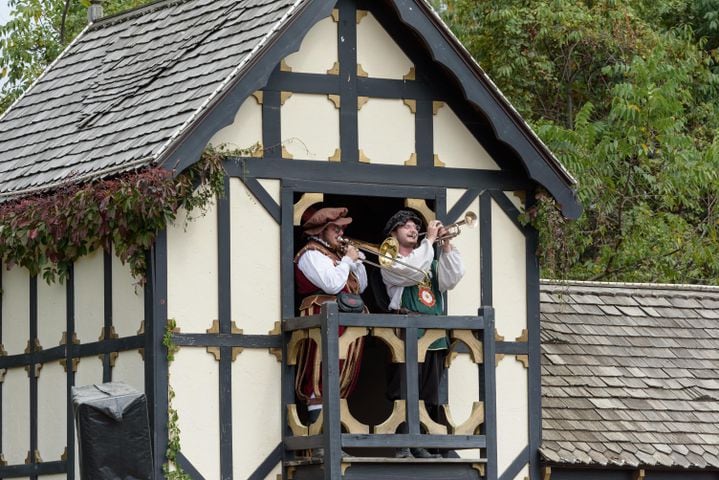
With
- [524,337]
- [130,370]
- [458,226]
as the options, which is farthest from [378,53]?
[130,370]

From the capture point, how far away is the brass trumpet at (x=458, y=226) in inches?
559

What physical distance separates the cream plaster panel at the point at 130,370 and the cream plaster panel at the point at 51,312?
91cm

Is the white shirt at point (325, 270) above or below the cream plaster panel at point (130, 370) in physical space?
above

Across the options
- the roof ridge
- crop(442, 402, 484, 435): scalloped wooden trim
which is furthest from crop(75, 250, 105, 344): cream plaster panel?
the roof ridge

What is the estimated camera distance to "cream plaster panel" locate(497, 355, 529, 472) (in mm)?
14719

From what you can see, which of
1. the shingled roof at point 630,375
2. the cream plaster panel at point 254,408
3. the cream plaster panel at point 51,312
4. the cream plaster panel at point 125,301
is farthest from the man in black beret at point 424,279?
the cream plaster panel at point 51,312

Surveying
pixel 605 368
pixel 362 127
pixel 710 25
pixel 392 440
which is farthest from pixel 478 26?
pixel 392 440

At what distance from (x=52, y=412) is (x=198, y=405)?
179 centimetres

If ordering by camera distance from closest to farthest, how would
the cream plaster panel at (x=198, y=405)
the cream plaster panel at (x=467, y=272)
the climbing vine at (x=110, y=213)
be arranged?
the climbing vine at (x=110, y=213) → the cream plaster panel at (x=198, y=405) → the cream plaster panel at (x=467, y=272)

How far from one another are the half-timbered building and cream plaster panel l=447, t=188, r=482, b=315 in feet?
0.05

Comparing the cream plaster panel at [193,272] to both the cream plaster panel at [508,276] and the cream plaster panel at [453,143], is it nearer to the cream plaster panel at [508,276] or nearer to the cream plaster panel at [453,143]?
the cream plaster panel at [453,143]

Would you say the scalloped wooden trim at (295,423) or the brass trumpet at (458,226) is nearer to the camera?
the scalloped wooden trim at (295,423)

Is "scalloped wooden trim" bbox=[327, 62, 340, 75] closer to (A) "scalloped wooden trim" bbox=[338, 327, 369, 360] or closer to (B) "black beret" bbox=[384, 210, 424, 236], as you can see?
(B) "black beret" bbox=[384, 210, 424, 236]

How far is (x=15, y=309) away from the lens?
15273mm
